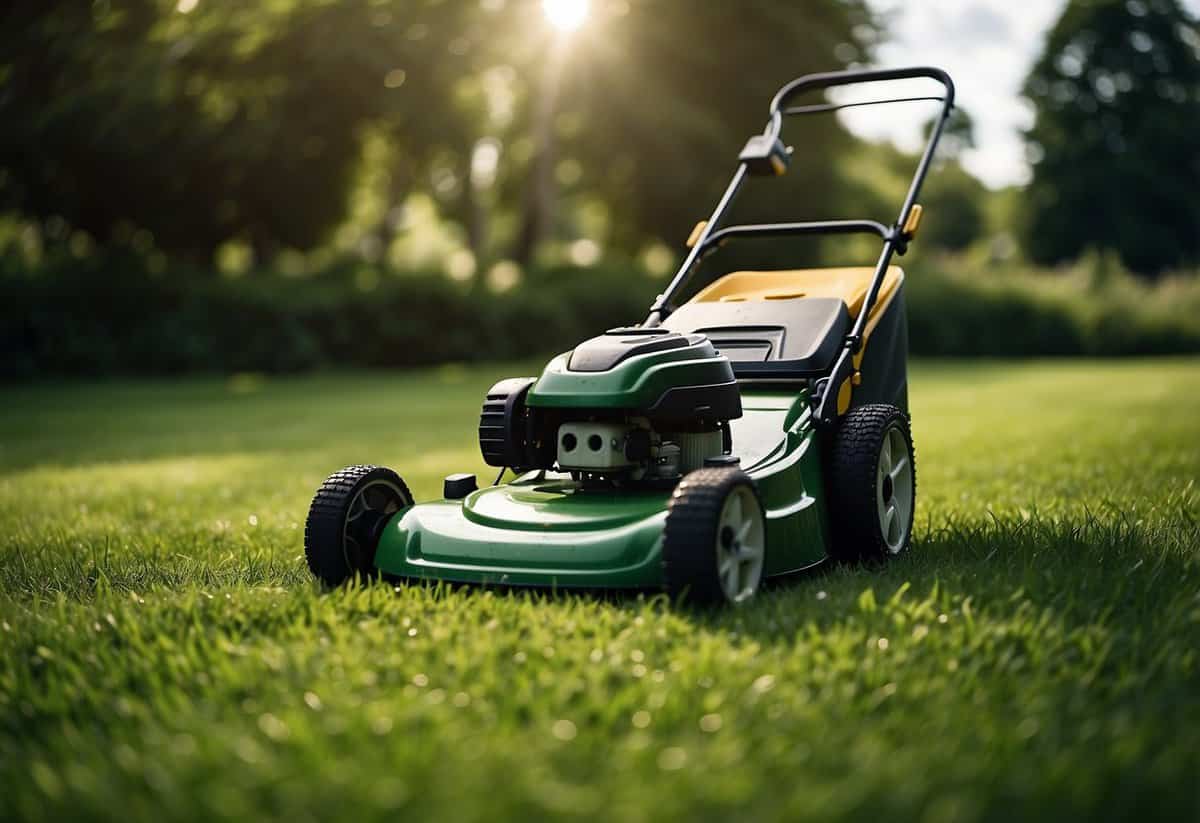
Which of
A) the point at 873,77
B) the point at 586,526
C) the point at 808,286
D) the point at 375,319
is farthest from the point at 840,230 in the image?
the point at 375,319

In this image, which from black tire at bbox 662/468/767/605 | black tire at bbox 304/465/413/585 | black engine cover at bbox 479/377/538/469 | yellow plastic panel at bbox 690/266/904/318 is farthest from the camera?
yellow plastic panel at bbox 690/266/904/318

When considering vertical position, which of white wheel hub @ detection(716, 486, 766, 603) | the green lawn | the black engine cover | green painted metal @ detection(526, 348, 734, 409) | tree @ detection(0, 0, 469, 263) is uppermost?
tree @ detection(0, 0, 469, 263)

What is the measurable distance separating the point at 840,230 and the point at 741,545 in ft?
5.58

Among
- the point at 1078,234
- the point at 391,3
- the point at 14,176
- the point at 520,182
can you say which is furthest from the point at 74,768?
the point at 1078,234

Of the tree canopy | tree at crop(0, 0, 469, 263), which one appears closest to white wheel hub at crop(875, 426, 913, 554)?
the tree canopy

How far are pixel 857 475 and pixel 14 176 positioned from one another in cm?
1450

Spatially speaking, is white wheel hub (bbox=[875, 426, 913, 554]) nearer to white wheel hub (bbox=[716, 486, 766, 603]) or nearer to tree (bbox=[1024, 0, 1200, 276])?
white wheel hub (bbox=[716, 486, 766, 603])

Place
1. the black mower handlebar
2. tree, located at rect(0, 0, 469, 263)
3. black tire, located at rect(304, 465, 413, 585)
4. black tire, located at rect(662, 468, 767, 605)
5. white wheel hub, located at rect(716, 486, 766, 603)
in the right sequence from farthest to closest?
tree, located at rect(0, 0, 469, 263)
the black mower handlebar
black tire, located at rect(304, 465, 413, 585)
white wheel hub, located at rect(716, 486, 766, 603)
black tire, located at rect(662, 468, 767, 605)

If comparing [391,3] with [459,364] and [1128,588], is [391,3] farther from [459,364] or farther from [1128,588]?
[1128,588]

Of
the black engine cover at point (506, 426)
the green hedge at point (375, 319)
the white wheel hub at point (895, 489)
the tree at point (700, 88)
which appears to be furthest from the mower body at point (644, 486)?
the tree at point (700, 88)

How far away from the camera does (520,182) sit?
30.8 meters

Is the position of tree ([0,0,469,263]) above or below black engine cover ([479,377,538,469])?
above

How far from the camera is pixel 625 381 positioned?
3.70 metres

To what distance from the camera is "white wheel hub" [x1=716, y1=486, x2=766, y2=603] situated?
349 centimetres
